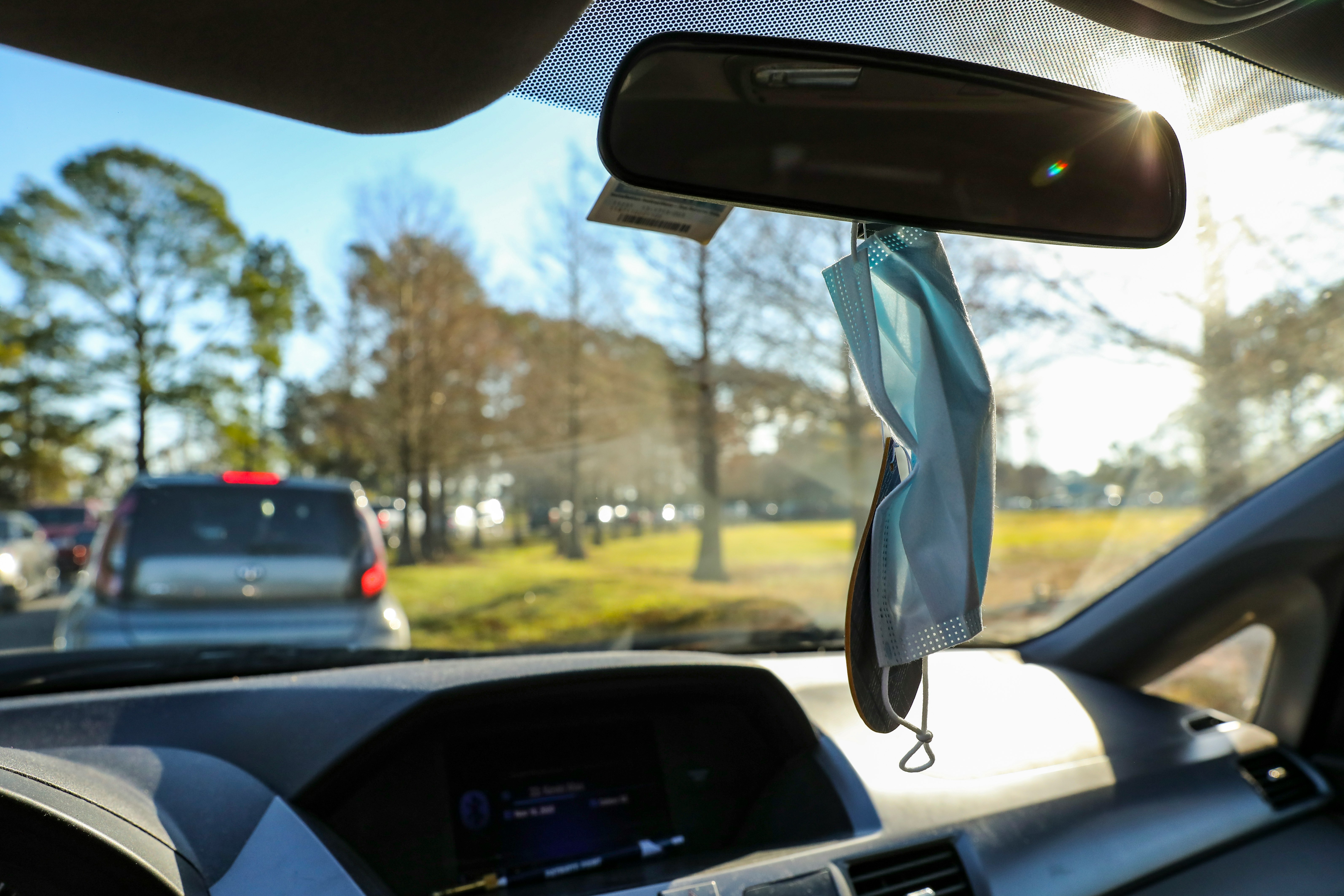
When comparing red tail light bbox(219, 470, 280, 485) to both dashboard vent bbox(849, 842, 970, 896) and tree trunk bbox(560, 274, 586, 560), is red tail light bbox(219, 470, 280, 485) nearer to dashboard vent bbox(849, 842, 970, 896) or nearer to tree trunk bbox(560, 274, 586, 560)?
dashboard vent bbox(849, 842, 970, 896)

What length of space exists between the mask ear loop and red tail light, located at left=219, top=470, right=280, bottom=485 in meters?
5.10

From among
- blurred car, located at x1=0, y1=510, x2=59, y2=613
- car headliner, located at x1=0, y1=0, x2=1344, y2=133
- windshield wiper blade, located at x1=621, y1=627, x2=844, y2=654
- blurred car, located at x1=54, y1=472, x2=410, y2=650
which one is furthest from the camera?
blurred car, located at x1=0, y1=510, x2=59, y2=613

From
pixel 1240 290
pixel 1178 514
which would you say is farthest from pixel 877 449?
pixel 1240 290

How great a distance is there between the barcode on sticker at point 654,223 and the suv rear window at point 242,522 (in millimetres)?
4668

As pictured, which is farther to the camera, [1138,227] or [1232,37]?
[1138,227]

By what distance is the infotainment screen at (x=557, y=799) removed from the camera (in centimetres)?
254

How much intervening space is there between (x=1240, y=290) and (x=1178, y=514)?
2.77 meters

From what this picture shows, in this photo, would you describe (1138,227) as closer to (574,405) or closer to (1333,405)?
(1333,405)

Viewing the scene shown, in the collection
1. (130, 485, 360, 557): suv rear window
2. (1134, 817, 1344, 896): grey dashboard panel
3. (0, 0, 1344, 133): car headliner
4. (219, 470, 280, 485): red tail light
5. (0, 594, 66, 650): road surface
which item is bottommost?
(0, 594, 66, 650): road surface

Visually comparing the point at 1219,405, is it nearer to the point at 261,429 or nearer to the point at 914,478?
the point at 914,478

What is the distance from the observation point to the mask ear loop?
1469 mm

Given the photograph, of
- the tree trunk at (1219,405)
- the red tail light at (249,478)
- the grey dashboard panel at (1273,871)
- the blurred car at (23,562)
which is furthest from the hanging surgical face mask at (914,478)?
the blurred car at (23,562)

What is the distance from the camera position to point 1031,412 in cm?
632

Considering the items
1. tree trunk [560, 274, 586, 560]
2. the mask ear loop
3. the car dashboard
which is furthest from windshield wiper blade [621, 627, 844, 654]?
tree trunk [560, 274, 586, 560]
